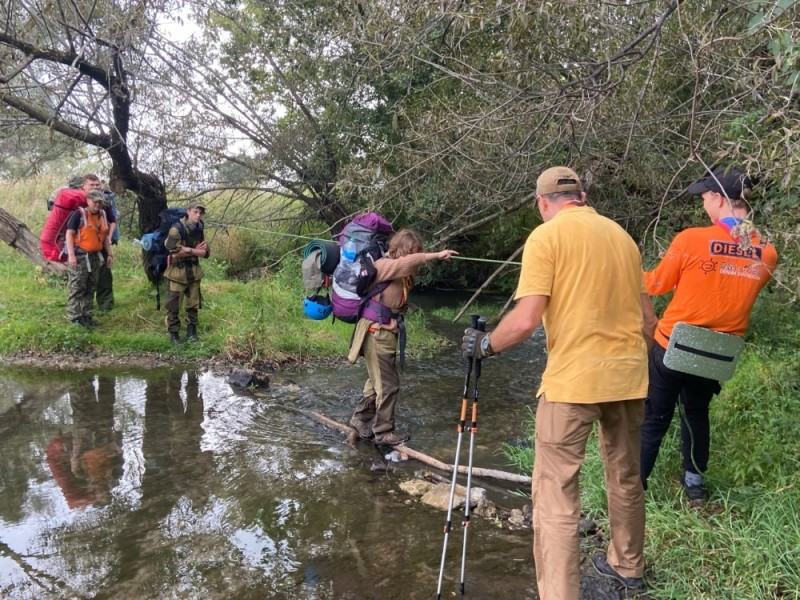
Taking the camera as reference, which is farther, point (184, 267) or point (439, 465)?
point (184, 267)

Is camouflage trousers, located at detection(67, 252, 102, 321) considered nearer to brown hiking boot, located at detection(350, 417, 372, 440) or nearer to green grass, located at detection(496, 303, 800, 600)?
brown hiking boot, located at detection(350, 417, 372, 440)

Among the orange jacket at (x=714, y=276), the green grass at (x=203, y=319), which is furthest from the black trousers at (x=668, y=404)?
the green grass at (x=203, y=319)

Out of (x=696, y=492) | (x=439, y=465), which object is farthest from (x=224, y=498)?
(x=696, y=492)

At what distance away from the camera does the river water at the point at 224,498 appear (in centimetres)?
337

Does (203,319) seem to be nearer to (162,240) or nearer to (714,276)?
(162,240)

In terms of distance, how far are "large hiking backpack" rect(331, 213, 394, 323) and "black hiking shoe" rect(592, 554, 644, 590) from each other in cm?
287

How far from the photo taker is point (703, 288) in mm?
3631

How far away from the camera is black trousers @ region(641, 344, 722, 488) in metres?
3.74

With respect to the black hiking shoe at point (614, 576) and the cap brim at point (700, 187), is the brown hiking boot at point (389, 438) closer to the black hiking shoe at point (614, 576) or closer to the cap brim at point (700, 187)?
the black hiking shoe at point (614, 576)

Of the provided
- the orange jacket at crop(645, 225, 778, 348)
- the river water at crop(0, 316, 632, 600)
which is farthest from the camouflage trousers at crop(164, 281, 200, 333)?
the orange jacket at crop(645, 225, 778, 348)

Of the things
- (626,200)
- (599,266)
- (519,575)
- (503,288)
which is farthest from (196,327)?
(503,288)

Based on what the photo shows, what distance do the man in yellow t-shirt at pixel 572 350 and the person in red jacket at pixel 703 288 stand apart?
0.84 m

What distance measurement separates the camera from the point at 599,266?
114 inches

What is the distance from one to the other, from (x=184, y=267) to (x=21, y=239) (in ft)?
11.0
